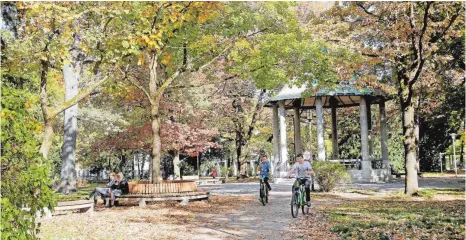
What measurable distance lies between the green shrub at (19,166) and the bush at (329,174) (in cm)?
1549

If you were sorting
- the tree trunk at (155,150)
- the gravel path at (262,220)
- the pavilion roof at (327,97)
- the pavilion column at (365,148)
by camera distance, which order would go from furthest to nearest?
the pavilion column at (365,148)
the pavilion roof at (327,97)
the tree trunk at (155,150)
the gravel path at (262,220)

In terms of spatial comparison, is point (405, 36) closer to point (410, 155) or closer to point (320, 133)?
point (410, 155)

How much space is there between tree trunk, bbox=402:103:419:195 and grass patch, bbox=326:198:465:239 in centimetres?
220

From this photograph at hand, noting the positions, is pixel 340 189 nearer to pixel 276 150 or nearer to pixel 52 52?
pixel 276 150

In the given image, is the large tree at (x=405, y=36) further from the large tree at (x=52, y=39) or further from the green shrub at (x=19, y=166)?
the green shrub at (x=19, y=166)

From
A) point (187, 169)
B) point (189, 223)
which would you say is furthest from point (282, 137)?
point (187, 169)

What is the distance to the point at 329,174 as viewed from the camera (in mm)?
19281

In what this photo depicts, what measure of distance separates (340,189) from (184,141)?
39.7 feet

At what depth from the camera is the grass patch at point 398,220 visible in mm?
8164

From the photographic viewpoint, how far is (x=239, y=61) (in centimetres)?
1620

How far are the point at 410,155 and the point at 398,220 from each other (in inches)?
289

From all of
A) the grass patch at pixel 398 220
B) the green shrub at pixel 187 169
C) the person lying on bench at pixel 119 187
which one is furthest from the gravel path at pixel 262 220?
the green shrub at pixel 187 169

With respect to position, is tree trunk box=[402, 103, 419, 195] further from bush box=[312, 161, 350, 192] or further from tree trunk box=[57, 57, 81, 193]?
tree trunk box=[57, 57, 81, 193]

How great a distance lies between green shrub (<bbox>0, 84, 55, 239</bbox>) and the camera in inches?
171
